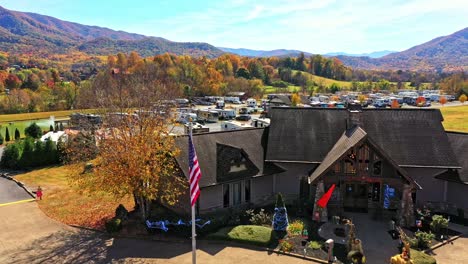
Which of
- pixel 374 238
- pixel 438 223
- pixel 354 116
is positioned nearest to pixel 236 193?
pixel 374 238

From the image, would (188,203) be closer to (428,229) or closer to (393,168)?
(393,168)

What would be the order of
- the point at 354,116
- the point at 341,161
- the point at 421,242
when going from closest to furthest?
1. the point at 421,242
2. the point at 341,161
3. the point at 354,116

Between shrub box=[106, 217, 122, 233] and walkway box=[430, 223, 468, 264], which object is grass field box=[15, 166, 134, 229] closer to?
shrub box=[106, 217, 122, 233]

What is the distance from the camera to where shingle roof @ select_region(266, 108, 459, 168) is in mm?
28094

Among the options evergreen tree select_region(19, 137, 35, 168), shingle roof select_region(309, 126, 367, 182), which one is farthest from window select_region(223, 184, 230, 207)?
evergreen tree select_region(19, 137, 35, 168)

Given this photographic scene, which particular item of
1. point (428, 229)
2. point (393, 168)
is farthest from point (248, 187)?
point (428, 229)

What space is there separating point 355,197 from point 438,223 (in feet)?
18.9

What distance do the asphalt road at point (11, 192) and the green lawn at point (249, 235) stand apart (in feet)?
64.7

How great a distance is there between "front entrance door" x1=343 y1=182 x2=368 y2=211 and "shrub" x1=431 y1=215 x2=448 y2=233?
15.4ft

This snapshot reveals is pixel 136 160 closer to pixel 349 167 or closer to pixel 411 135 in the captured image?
pixel 349 167

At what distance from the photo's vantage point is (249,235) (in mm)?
23141

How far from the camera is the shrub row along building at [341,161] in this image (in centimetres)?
2609

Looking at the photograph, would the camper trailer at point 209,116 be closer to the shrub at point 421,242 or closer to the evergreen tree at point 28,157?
the evergreen tree at point 28,157

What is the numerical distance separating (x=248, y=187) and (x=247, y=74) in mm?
155891
